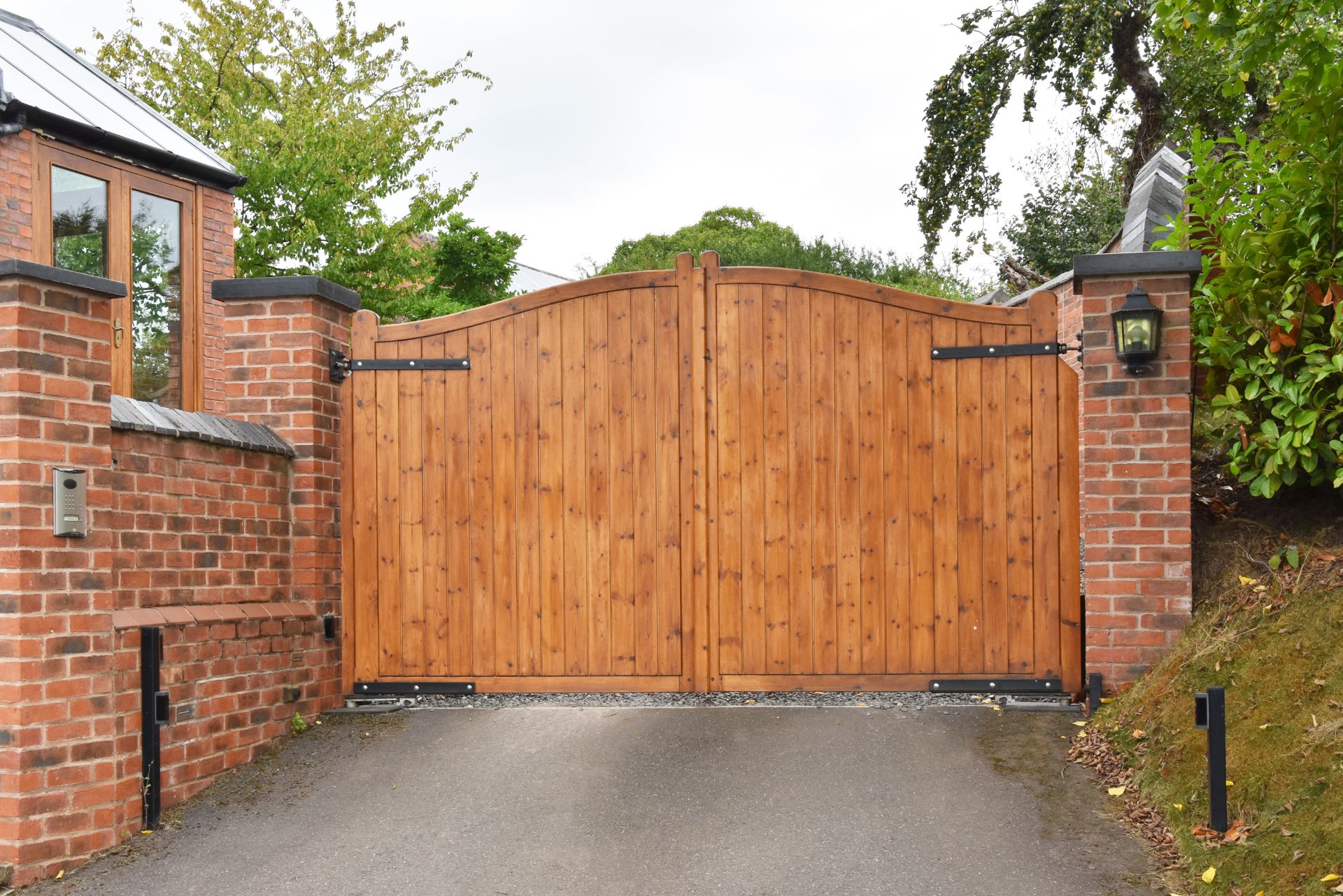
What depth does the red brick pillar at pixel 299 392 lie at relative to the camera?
4.88 meters

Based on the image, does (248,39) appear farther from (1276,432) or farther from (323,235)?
(1276,432)

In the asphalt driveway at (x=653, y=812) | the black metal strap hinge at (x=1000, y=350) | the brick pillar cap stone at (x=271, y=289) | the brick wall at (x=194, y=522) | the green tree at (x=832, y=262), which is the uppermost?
the green tree at (x=832, y=262)

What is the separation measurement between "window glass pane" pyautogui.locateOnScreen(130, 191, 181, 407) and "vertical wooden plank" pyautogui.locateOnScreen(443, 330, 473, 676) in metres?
3.84

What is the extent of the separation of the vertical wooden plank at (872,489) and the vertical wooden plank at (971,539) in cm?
34

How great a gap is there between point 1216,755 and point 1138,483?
144cm

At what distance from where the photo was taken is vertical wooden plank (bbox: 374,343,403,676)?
4.95 m

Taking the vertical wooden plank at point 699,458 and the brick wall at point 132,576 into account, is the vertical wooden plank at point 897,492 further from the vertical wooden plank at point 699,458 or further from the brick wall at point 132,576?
the brick wall at point 132,576

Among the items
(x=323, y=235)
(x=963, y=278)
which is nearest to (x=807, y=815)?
(x=323, y=235)

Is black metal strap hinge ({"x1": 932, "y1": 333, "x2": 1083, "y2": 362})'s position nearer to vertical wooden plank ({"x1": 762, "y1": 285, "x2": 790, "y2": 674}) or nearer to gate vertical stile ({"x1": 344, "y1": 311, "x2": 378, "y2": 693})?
vertical wooden plank ({"x1": 762, "y1": 285, "x2": 790, "y2": 674})

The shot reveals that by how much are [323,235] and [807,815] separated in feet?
37.3

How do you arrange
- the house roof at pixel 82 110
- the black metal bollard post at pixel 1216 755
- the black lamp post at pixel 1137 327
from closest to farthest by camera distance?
the black metal bollard post at pixel 1216 755 < the black lamp post at pixel 1137 327 < the house roof at pixel 82 110

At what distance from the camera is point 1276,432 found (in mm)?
4293

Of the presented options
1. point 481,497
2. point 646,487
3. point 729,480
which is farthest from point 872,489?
point 481,497

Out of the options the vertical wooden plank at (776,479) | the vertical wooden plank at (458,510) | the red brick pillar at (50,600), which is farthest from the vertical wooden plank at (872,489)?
the red brick pillar at (50,600)
